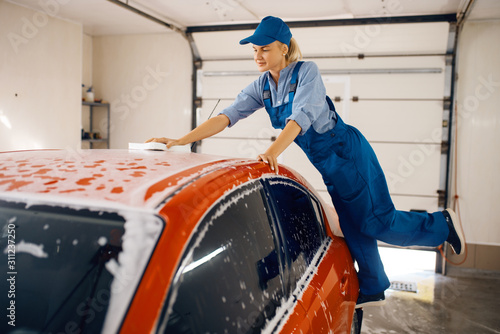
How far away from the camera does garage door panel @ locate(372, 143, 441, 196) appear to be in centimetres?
540

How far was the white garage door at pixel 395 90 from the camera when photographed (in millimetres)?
5332

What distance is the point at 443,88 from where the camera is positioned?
5336 mm

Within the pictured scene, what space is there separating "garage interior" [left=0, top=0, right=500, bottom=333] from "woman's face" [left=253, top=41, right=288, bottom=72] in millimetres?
2624

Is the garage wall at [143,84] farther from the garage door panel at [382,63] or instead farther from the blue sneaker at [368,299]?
the blue sneaker at [368,299]

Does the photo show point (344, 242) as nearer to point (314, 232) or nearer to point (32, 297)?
point (314, 232)

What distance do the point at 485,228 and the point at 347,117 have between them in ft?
7.22

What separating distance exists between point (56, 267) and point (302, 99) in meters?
1.54

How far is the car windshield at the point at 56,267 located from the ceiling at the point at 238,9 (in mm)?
4261

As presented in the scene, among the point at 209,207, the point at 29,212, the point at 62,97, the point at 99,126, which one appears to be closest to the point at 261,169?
the point at 209,207

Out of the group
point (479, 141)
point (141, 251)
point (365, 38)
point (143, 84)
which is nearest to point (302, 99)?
point (141, 251)

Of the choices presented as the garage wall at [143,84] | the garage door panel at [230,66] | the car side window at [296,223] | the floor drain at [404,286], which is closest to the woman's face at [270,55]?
the car side window at [296,223]

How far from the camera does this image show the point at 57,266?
1014mm

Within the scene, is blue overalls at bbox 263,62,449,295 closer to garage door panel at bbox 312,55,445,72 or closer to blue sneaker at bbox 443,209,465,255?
blue sneaker at bbox 443,209,465,255

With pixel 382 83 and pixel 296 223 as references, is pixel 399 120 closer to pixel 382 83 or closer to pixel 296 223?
pixel 382 83
